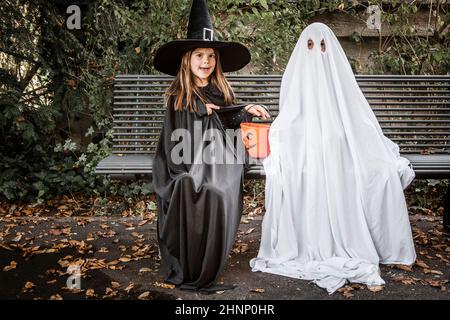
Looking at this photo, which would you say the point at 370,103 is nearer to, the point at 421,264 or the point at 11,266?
the point at 421,264

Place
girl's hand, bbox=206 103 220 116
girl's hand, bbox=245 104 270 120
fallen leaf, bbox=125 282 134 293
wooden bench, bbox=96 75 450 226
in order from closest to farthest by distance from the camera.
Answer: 1. fallen leaf, bbox=125 282 134 293
2. girl's hand, bbox=206 103 220 116
3. girl's hand, bbox=245 104 270 120
4. wooden bench, bbox=96 75 450 226

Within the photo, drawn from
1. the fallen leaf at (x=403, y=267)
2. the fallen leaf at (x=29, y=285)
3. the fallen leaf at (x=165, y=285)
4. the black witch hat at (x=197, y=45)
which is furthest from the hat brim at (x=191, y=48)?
the fallen leaf at (x=403, y=267)

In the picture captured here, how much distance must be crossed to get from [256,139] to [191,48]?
82 centimetres

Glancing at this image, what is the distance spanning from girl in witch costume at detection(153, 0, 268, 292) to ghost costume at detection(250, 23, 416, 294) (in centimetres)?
30

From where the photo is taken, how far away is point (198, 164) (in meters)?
3.43

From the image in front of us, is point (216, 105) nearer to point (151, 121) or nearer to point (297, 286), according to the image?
point (151, 121)

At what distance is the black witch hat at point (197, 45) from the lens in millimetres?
3566

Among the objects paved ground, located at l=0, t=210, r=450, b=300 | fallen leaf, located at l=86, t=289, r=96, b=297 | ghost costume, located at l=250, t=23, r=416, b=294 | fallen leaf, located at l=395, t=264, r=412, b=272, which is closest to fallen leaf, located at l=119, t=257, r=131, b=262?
paved ground, located at l=0, t=210, r=450, b=300

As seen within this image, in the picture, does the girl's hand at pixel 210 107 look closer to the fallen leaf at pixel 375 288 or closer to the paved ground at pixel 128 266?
the paved ground at pixel 128 266

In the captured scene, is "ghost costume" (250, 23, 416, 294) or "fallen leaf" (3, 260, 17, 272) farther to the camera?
"fallen leaf" (3, 260, 17, 272)

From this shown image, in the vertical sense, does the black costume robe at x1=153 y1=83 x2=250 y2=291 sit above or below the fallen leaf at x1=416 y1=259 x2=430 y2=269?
above

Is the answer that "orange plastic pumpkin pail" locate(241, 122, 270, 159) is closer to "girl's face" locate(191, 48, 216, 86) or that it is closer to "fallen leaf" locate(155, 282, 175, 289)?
"girl's face" locate(191, 48, 216, 86)

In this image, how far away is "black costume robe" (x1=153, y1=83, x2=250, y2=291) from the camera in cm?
317
